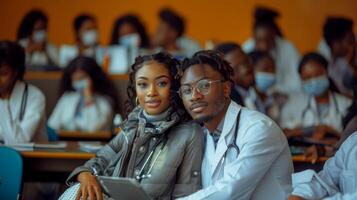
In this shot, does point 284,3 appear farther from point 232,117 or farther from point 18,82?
point 232,117

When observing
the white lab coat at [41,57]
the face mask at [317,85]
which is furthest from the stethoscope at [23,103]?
the white lab coat at [41,57]

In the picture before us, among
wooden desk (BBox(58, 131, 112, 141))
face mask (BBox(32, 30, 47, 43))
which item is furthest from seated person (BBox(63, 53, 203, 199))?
face mask (BBox(32, 30, 47, 43))

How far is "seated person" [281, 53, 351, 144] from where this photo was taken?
19.2 ft

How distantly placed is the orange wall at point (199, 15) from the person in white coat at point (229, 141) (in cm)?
583

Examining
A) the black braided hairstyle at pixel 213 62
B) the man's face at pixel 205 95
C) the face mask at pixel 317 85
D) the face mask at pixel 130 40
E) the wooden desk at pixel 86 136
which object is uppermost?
the black braided hairstyle at pixel 213 62

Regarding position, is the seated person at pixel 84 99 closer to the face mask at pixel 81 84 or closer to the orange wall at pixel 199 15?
the face mask at pixel 81 84

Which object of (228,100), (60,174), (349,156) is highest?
(228,100)

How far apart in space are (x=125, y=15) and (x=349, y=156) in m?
5.85

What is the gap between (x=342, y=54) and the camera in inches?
285

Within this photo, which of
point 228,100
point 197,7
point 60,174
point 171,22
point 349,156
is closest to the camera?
point 349,156

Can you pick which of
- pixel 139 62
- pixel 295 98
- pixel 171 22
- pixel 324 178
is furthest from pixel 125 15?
pixel 324 178

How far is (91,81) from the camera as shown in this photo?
6176 mm

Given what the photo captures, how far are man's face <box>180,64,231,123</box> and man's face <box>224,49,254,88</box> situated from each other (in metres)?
2.05

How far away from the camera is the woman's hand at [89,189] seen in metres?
3.07
